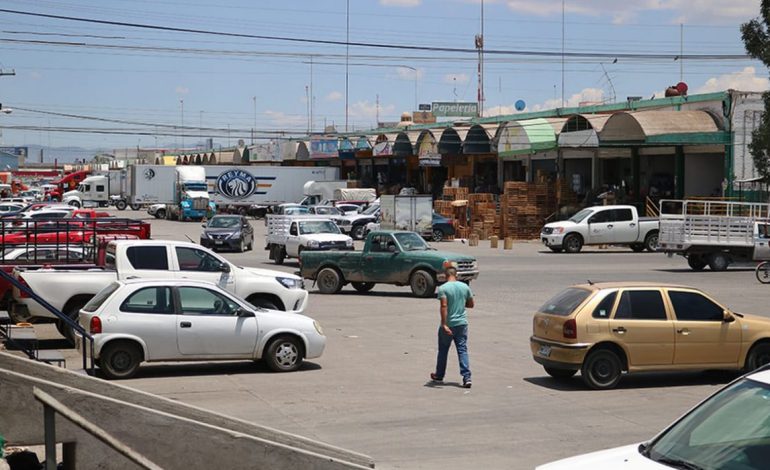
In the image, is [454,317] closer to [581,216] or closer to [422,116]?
[581,216]

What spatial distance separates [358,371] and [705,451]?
10478mm

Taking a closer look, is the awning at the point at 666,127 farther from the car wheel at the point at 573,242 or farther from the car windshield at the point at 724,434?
the car windshield at the point at 724,434

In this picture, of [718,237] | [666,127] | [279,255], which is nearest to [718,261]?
[718,237]

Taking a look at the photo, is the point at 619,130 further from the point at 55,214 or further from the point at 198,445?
the point at 198,445

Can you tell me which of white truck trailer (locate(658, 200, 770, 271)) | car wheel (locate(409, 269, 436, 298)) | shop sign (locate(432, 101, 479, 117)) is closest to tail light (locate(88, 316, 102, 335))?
car wheel (locate(409, 269, 436, 298))

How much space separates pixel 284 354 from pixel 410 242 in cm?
1218

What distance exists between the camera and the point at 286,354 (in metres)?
16.0

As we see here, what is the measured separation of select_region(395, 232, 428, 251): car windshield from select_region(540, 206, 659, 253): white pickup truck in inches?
699

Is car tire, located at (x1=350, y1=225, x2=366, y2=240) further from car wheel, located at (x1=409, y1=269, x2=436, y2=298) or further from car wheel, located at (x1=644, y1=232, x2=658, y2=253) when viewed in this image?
car wheel, located at (x1=409, y1=269, x2=436, y2=298)

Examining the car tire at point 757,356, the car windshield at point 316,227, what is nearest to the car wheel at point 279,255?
the car windshield at point 316,227

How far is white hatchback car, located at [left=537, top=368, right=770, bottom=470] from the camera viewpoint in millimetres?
5969

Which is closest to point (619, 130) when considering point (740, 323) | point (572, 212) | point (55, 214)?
point (572, 212)

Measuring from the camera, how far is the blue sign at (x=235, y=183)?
77812 mm

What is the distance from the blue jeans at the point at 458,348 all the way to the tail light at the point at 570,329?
1401mm
